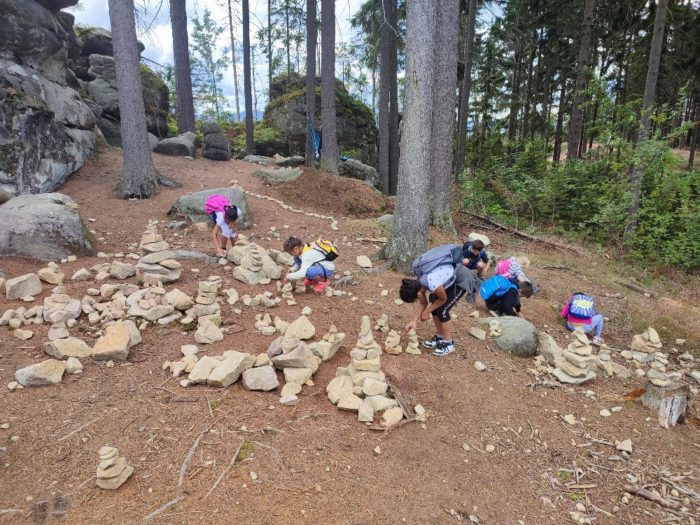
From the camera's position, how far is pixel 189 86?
15914 millimetres

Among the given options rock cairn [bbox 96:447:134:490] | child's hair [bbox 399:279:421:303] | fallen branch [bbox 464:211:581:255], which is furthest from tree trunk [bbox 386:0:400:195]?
rock cairn [bbox 96:447:134:490]

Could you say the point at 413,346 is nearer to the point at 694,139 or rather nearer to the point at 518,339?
the point at 518,339

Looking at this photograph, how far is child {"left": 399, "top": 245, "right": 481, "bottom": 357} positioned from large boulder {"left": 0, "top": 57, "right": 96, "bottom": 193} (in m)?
8.24

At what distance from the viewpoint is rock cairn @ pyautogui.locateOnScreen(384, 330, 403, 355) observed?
4492mm

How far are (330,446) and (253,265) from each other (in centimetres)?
352

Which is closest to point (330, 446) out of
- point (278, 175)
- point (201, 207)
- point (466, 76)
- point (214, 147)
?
point (201, 207)

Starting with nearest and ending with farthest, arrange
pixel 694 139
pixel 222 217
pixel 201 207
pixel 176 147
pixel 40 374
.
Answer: pixel 40 374
pixel 222 217
pixel 201 207
pixel 176 147
pixel 694 139

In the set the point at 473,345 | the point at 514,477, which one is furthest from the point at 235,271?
the point at 514,477

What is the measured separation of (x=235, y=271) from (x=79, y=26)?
1845 cm

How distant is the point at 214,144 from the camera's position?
15164 mm

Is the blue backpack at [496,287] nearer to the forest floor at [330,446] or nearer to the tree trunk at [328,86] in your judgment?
the forest floor at [330,446]

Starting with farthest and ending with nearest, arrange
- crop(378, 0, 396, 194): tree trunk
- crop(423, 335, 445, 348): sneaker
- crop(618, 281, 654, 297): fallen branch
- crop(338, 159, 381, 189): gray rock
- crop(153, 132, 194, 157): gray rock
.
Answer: crop(338, 159, 381, 189): gray rock < crop(378, 0, 396, 194): tree trunk < crop(153, 132, 194, 157): gray rock < crop(618, 281, 654, 297): fallen branch < crop(423, 335, 445, 348): sneaker

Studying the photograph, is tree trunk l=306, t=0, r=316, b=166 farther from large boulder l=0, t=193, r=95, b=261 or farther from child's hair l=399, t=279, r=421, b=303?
child's hair l=399, t=279, r=421, b=303

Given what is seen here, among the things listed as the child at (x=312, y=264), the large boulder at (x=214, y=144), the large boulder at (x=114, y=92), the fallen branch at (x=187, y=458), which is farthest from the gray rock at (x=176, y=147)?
the fallen branch at (x=187, y=458)
